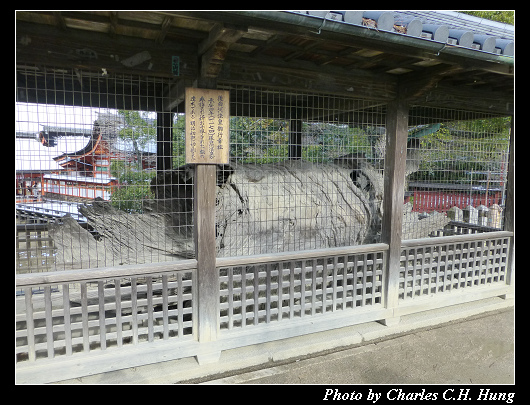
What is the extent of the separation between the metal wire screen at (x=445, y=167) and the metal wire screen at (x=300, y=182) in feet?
2.49

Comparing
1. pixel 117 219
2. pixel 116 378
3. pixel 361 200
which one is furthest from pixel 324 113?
pixel 116 378

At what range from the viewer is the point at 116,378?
3277 millimetres

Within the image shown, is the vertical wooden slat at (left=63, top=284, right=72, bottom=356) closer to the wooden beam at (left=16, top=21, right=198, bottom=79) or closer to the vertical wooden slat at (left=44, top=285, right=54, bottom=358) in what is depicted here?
the vertical wooden slat at (left=44, top=285, right=54, bottom=358)

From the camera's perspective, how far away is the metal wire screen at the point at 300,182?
14.0ft

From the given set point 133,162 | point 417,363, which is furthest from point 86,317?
point 417,363

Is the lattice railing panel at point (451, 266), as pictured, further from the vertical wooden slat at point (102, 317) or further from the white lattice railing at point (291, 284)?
the vertical wooden slat at point (102, 317)

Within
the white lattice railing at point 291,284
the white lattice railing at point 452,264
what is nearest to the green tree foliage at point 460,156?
the white lattice railing at point 452,264

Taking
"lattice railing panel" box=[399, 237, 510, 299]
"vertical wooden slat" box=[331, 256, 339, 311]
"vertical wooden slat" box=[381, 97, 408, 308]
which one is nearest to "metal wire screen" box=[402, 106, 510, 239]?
"lattice railing panel" box=[399, 237, 510, 299]

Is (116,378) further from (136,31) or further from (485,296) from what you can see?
(485,296)

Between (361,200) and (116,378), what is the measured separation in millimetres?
3772

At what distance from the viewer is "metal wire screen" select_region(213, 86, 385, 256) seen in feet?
14.0

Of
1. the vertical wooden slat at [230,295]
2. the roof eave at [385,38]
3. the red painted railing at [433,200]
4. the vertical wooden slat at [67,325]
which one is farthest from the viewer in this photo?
the red painted railing at [433,200]

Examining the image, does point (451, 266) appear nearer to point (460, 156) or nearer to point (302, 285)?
point (460, 156)

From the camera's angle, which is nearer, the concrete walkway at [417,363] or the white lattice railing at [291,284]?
the concrete walkway at [417,363]
